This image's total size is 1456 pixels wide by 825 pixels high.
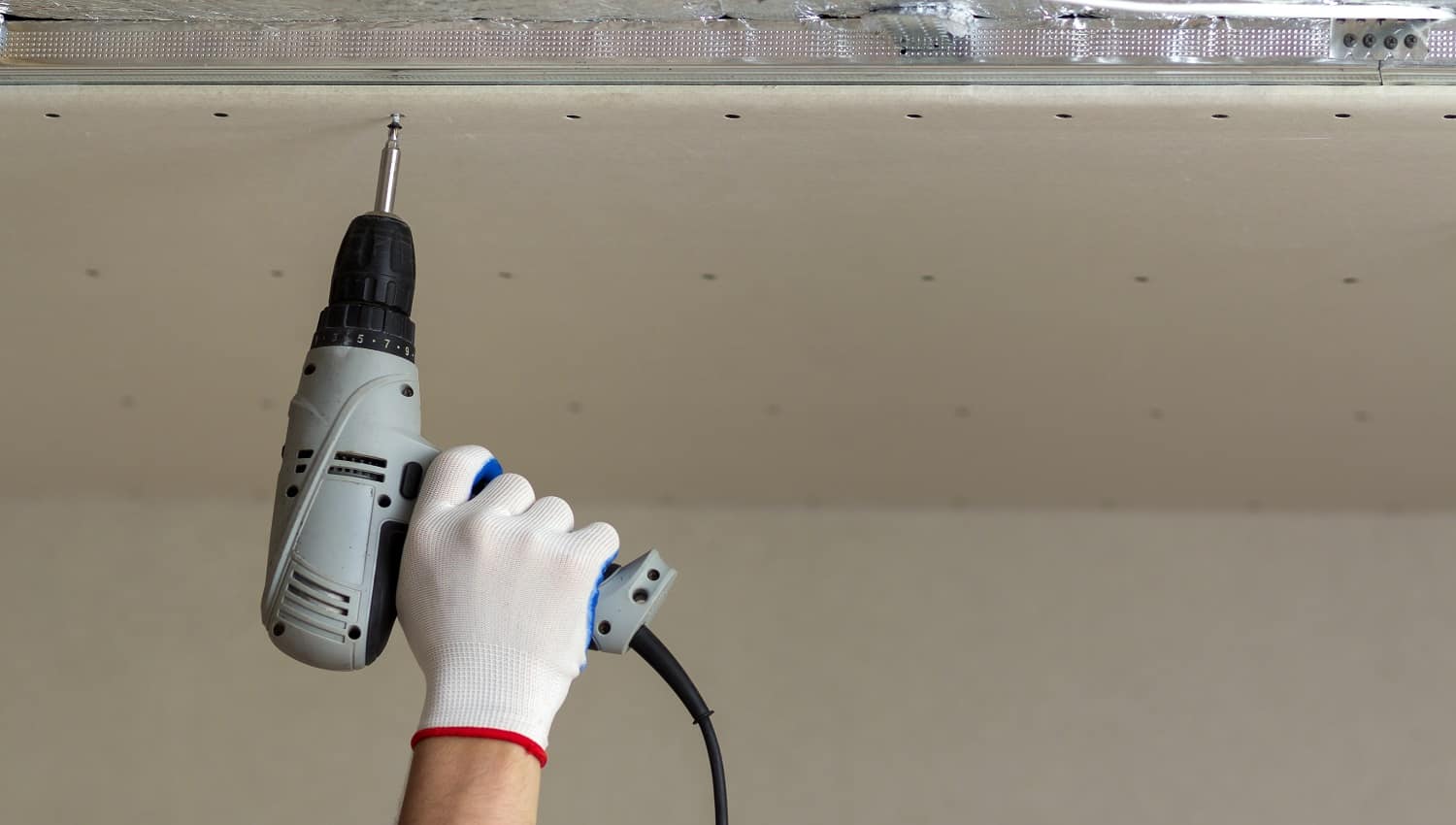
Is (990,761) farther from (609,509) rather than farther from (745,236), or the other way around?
(745,236)

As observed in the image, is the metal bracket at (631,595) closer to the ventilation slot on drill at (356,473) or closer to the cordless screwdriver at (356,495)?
the cordless screwdriver at (356,495)

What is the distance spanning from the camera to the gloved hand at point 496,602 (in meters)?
0.99

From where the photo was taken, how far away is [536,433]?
207 centimetres

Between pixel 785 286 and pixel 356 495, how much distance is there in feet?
2.33

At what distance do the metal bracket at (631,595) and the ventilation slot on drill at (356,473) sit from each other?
0.61 feet

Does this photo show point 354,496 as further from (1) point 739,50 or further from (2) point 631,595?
(1) point 739,50

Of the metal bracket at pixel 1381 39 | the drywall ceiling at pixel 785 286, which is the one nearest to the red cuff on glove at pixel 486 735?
the drywall ceiling at pixel 785 286

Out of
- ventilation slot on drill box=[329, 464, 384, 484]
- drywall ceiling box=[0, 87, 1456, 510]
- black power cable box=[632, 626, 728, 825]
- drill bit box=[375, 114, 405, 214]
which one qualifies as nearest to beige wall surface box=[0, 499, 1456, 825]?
drywall ceiling box=[0, 87, 1456, 510]

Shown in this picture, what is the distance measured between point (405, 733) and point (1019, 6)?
1566 millimetres

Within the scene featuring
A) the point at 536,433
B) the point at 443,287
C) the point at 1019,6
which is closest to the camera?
the point at 1019,6

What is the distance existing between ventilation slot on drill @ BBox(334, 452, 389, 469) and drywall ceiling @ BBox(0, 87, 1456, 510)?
0.37 m

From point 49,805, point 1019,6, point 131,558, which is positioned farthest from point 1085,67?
point 49,805

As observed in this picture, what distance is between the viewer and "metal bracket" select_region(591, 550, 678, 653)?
104 cm

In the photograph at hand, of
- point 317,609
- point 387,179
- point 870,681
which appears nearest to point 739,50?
point 387,179
